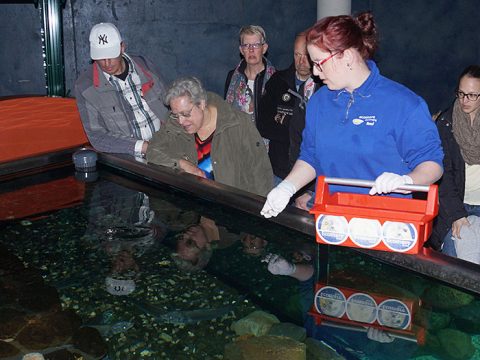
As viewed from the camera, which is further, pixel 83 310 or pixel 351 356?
pixel 83 310

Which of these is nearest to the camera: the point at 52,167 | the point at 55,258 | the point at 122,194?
the point at 55,258

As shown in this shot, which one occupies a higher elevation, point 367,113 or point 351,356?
point 367,113

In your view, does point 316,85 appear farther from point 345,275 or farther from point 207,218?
point 345,275

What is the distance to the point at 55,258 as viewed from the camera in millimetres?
3006

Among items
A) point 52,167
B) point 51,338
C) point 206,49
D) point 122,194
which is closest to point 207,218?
point 122,194

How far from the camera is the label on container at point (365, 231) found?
2154 millimetres

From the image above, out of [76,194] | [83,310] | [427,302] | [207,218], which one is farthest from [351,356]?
[76,194]

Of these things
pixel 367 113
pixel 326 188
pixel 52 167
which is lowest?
pixel 52 167

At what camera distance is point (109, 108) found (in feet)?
13.9

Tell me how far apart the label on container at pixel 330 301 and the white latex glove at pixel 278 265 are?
0.20 meters

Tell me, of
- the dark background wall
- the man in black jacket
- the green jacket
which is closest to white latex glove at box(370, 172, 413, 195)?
the green jacket

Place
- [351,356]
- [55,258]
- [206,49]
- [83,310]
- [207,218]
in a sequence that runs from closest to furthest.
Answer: [351,356]
[83,310]
[55,258]
[207,218]
[206,49]

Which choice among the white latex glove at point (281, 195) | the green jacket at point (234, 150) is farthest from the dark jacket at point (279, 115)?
the white latex glove at point (281, 195)

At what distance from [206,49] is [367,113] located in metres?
4.62
